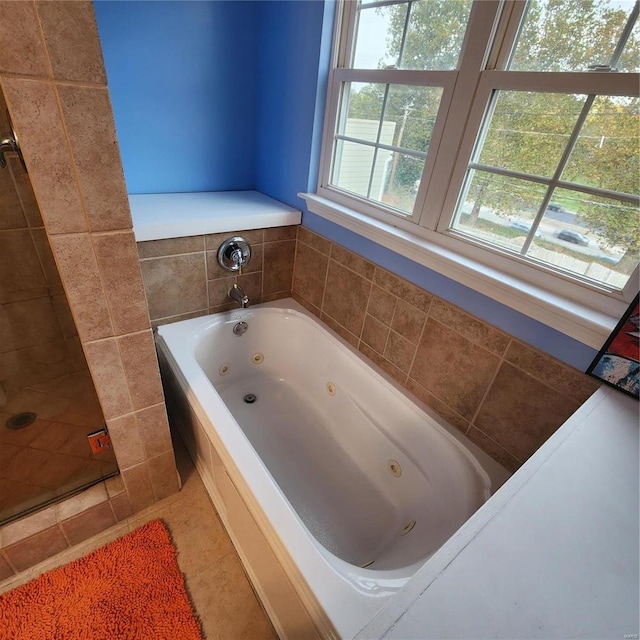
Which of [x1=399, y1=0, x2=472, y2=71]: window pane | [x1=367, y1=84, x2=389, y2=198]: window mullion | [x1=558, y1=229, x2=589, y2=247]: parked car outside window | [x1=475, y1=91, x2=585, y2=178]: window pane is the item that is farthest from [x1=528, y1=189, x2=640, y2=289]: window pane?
[x1=367, y1=84, x2=389, y2=198]: window mullion

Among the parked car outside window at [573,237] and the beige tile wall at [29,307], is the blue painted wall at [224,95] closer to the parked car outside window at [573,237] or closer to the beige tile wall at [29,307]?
the parked car outside window at [573,237]

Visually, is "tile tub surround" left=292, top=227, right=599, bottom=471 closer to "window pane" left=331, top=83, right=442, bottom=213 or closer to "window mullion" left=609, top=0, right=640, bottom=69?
"window pane" left=331, top=83, right=442, bottom=213

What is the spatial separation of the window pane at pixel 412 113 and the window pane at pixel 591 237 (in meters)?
0.49

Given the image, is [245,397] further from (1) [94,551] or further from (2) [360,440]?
(1) [94,551]

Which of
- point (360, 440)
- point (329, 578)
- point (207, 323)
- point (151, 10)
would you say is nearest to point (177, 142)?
point (151, 10)

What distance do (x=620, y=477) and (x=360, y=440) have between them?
0.97 m

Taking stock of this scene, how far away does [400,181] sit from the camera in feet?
4.31

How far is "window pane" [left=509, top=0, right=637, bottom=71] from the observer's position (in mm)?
779

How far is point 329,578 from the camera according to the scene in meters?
0.76

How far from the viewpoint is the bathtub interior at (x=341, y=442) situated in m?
1.13

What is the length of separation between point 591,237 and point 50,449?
6.13ft

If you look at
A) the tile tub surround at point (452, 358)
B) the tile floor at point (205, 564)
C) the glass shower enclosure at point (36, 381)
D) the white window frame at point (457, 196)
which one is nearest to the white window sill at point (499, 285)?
the white window frame at point (457, 196)

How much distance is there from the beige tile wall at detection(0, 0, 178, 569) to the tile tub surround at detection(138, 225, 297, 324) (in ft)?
1.92

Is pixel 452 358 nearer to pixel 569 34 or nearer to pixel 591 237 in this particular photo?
pixel 591 237
